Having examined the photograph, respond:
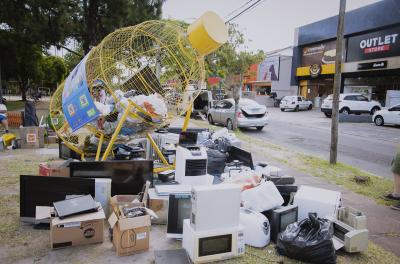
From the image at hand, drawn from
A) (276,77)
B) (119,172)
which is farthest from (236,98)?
(276,77)

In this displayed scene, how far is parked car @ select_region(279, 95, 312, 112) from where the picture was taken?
1142 inches

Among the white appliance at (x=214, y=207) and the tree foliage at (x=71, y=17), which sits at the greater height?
the tree foliage at (x=71, y=17)

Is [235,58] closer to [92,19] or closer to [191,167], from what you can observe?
[92,19]

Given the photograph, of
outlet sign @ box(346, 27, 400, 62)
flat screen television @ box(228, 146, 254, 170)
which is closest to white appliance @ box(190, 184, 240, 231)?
flat screen television @ box(228, 146, 254, 170)

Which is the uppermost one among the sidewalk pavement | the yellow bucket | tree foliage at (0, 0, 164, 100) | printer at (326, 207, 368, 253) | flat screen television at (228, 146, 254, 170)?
tree foliage at (0, 0, 164, 100)

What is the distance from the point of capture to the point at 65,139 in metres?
6.57

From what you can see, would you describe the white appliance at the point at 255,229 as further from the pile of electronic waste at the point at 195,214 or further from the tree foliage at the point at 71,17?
the tree foliage at the point at 71,17

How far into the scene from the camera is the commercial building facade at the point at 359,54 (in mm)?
23859

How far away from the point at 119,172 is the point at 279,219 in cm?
227

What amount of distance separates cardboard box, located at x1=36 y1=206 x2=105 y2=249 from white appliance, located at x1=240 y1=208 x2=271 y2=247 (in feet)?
5.24

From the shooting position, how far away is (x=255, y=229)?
3693 mm

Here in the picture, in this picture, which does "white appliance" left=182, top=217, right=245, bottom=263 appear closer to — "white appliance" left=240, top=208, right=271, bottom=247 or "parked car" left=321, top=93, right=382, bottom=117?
"white appliance" left=240, top=208, right=271, bottom=247

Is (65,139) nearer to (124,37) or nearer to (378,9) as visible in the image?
(124,37)

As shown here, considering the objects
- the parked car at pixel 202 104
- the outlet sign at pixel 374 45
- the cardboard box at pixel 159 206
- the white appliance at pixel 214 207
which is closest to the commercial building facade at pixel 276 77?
the outlet sign at pixel 374 45
